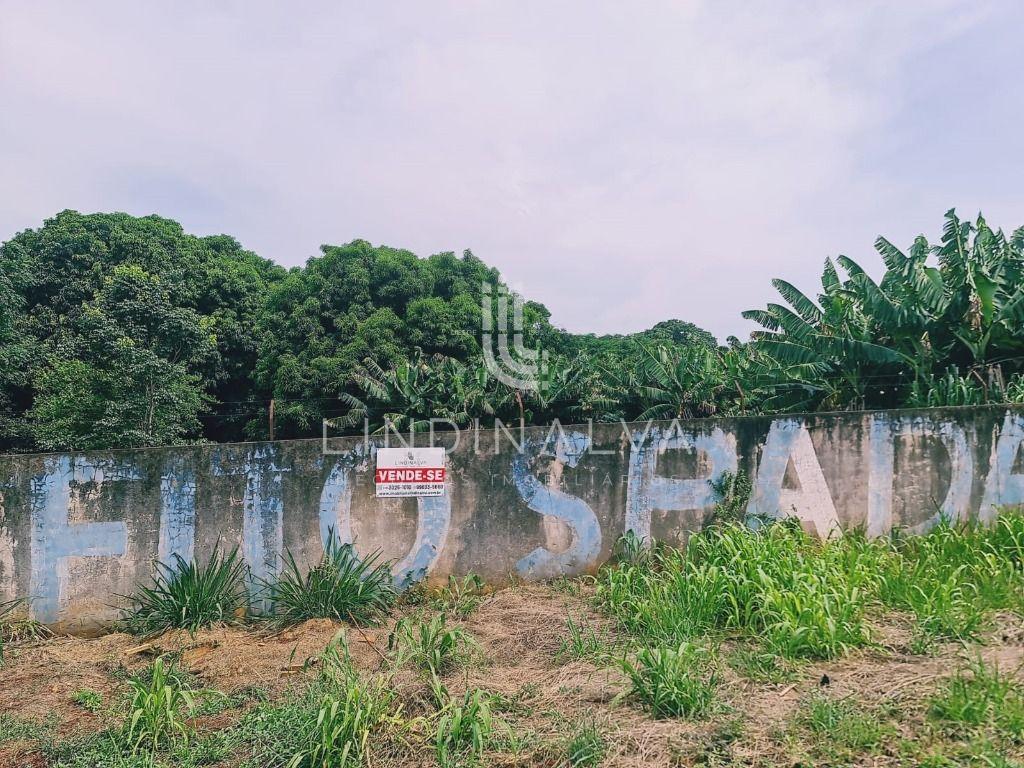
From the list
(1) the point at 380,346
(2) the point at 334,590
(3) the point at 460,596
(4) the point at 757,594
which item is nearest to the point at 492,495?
(3) the point at 460,596

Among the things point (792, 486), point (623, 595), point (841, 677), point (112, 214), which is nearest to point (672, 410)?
point (792, 486)

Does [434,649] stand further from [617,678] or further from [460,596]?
[460,596]

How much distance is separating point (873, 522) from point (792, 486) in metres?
0.72

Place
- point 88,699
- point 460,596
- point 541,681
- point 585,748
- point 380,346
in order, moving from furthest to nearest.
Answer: point 380,346, point 460,596, point 88,699, point 541,681, point 585,748

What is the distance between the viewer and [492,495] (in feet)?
19.9

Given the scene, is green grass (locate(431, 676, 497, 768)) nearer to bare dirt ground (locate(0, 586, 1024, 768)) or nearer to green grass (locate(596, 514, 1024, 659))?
bare dirt ground (locate(0, 586, 1024, 768))

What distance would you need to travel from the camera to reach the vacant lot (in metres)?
3.11

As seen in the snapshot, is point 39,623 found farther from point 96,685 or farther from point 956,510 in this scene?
point 956,510

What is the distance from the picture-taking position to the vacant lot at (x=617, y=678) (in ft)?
10.2

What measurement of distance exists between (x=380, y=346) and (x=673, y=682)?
45.1 ft

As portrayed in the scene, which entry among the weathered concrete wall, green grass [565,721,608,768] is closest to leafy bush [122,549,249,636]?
the weathered concrete wall

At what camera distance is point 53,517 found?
572 cm

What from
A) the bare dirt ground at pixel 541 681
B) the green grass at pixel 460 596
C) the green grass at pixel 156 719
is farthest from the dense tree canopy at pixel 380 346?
the green grass at pixel 156 719

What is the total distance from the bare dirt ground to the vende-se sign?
1148 mm
